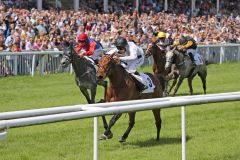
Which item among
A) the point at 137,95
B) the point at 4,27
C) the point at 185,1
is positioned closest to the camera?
the point at 137,95

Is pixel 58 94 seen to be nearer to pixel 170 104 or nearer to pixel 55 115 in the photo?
pixel 170 104

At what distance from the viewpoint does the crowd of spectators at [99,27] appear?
18.6 metres

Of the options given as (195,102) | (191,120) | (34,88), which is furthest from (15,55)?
(195,102)

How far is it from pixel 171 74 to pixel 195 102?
29.7 feet

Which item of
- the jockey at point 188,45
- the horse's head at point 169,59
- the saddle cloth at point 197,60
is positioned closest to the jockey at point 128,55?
the horse's head at point 169,59

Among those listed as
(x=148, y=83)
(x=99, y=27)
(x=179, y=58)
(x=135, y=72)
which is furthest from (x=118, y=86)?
(x=99, y=27)

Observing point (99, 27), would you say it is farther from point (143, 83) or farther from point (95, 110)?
point (95, 110)

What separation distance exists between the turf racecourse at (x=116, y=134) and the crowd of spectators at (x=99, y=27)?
234 centimetres

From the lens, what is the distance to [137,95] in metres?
9.37

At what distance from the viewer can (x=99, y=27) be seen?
71.4ft

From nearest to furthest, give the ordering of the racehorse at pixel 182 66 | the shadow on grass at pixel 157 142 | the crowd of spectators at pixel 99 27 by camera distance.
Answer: the shadow on grass at pixel 157 142 < the racehorse at pixel 182 66 < the crowd of spectators at pixel 99 27

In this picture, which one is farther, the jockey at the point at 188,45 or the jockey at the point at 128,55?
the jockey at the point at 188,45

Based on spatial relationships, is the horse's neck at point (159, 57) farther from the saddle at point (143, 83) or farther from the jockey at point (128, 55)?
the saddle at point (143, 83)

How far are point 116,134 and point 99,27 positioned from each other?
12.4 metres
